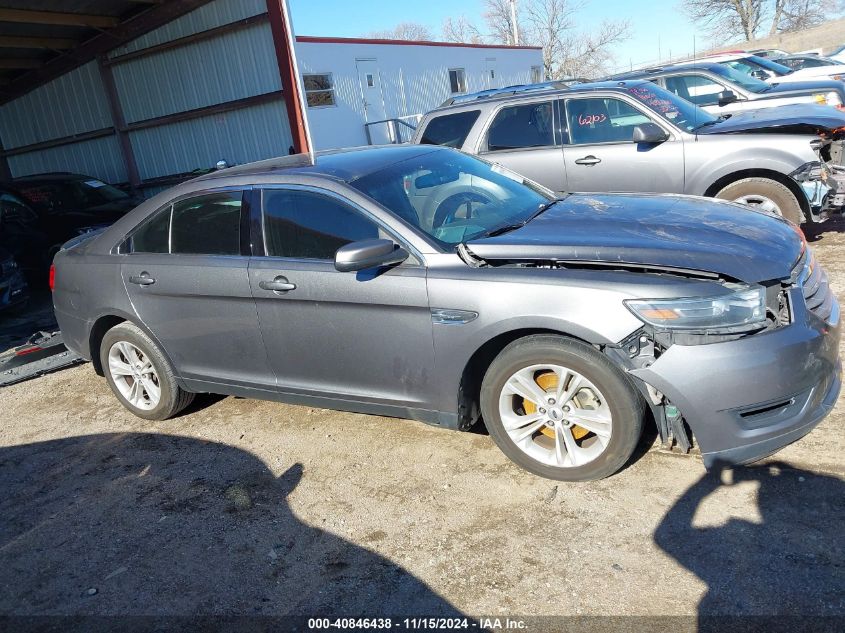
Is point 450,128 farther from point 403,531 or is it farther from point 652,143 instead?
point 403,531

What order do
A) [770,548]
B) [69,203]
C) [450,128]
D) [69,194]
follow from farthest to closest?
1. [69,194]
2. [69,203]
3. [450,128]
4. [770,548]

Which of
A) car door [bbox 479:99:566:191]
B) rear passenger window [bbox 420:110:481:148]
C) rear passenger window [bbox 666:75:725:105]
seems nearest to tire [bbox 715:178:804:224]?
car door [bbox 479:99:566:191]

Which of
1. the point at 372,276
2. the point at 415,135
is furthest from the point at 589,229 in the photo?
the point at 415,135

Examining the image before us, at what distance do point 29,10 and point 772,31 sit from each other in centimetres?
5324

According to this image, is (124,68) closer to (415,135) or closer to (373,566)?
(415,135)

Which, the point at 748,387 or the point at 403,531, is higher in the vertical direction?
the point at 748,387

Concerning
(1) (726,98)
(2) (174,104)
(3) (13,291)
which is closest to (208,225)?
(3) (13,291)

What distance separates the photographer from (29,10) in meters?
12.1

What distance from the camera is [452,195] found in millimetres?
4184

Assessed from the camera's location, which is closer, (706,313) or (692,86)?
(706,313)

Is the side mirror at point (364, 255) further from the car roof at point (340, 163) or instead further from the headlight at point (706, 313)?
the headlight at point (706, 313)

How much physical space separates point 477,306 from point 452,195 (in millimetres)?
1025

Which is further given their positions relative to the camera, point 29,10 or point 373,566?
point 29,10

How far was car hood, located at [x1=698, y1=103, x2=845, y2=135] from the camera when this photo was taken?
6410 mm
